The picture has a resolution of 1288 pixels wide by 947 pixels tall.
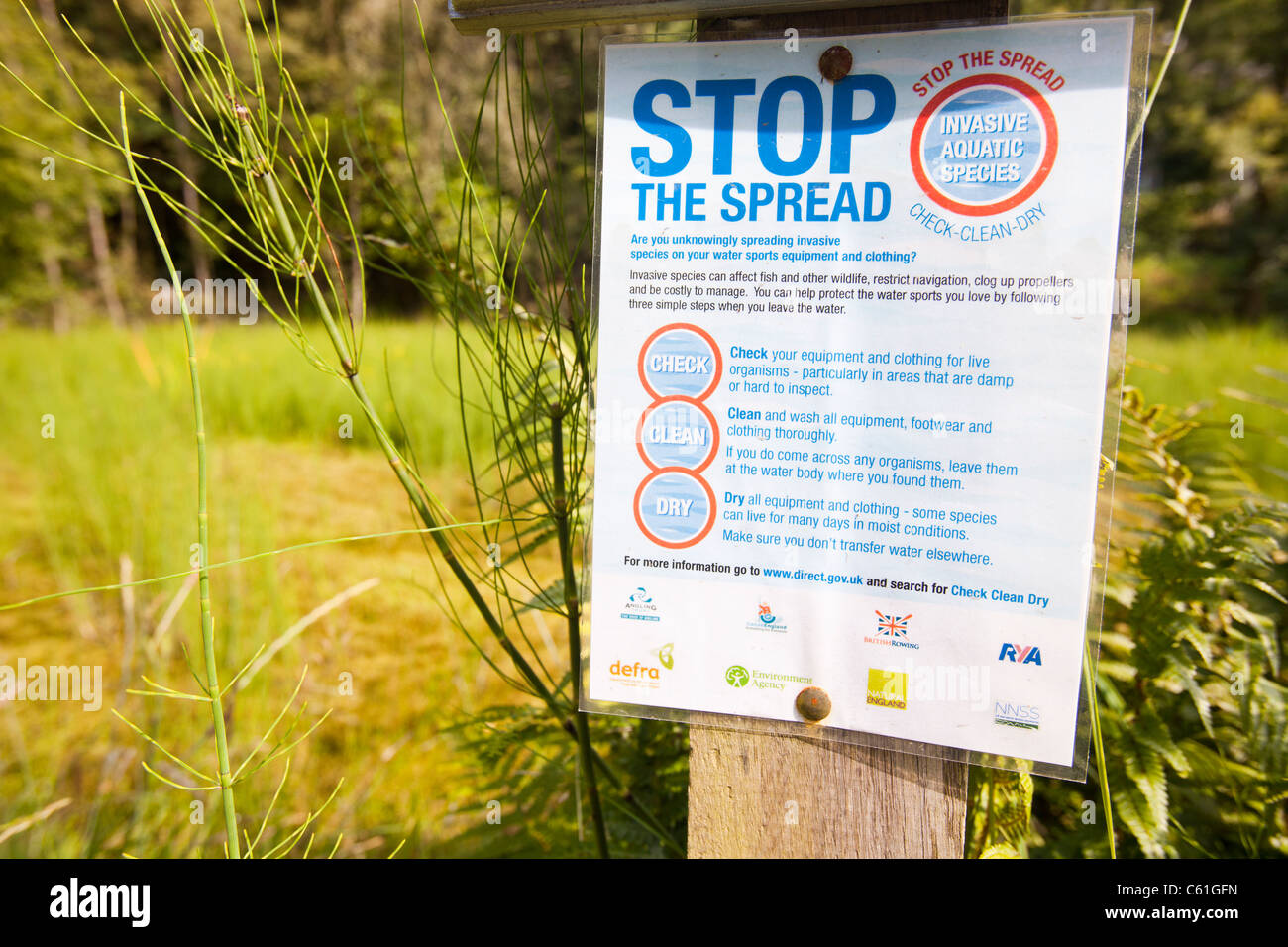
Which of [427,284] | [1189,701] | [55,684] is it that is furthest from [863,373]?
[55,684]

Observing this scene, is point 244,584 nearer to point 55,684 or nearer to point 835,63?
point 55,684

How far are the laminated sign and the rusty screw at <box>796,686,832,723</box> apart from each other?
13 millimetres

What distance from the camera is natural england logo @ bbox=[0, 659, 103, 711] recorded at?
273 centimetres

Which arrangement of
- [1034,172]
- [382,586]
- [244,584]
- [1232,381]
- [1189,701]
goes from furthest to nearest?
[1232,381] < [382,586] < [244,584] < [1189,701] < [1034,172]

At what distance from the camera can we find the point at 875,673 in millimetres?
972

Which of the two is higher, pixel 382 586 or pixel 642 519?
pixel 642 519

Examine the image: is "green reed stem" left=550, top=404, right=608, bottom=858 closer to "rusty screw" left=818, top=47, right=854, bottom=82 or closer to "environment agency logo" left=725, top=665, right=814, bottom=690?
"environment agency logo" left=725, top=665, right=814, bottom=690

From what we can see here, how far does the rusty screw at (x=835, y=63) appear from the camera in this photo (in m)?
0.92

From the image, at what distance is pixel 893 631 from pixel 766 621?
15cm

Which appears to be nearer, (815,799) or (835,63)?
(835,63)

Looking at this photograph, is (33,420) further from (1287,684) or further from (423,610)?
(1287,684)

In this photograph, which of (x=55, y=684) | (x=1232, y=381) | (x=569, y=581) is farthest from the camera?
(x=1232, y=381)

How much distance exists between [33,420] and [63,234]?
9297 mm

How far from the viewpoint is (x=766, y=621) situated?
39.3 inches
